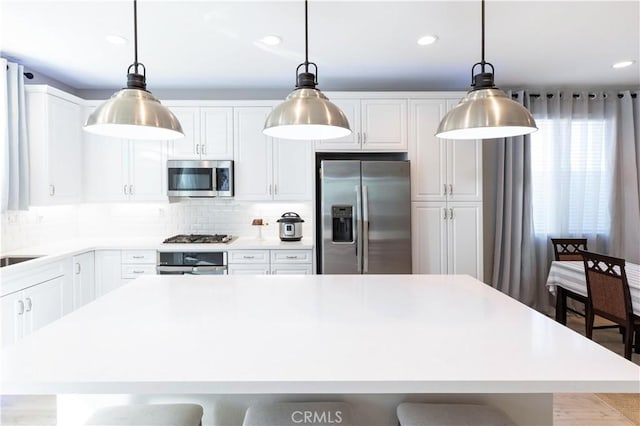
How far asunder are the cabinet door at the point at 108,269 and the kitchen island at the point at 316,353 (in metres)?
2.01

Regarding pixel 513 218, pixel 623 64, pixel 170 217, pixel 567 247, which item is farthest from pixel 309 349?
pixel 623 64

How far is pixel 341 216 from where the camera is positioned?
3324 mm

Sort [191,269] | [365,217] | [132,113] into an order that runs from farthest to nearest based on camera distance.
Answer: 1. [191,269]
2. [365,217]
3. [132,113]

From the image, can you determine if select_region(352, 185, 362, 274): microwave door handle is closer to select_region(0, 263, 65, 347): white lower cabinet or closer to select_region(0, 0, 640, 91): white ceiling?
select_region(0, 0, 640, 91): white ceiling

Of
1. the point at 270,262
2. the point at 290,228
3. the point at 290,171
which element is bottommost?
the point at 270,262

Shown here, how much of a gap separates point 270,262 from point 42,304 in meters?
1.84

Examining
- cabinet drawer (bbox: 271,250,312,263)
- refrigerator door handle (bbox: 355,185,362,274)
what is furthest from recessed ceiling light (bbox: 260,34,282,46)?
cabinet drawer (bbox: 271,250,312,263)

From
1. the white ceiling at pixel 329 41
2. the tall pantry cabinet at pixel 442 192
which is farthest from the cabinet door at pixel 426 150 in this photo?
the white ceiling at pixel 329 41

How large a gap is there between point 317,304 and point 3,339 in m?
2.36

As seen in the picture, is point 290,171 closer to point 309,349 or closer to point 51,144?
point 51,144

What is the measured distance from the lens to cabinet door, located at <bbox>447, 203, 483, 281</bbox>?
3.54m

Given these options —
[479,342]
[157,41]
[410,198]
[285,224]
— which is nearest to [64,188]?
[157,41]

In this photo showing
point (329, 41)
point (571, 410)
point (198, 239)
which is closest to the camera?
point (571, 410)

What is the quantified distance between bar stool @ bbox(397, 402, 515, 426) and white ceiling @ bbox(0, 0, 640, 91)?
224 cm
